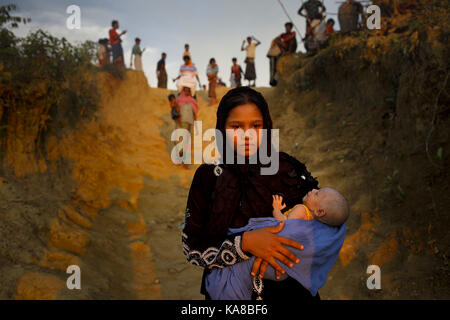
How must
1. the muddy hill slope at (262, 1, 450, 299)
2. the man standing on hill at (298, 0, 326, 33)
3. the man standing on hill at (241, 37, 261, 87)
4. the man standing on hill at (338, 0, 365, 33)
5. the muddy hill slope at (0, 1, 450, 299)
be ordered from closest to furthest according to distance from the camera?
the muddy hill slope at (262, 1, 450, 299)
the muddy hill slope at (0, 1, 450, 299)
the man standing on hill at (338, 0, 365, 33)
the man standing on hill at (298, 0, 326, 33)
the man standing on hill at (241, 37, 261, 87)

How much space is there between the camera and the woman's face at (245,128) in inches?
64.9

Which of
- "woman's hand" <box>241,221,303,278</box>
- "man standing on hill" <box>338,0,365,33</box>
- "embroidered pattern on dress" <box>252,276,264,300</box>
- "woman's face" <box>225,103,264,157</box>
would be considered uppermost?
"man standing on hill" <box>338,0,365,33</box>

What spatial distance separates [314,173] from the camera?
22.3 feet

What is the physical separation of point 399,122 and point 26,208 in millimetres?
6185

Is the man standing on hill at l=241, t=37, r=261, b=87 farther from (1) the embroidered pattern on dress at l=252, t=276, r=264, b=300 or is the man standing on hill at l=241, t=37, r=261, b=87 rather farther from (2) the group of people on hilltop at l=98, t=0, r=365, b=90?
(1) the embroidered pattern on dress at l=252, t=276, r=264, b=300

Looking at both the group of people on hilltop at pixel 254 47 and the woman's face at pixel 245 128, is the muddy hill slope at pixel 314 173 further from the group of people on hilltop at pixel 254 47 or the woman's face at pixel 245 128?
the woman's face at pixel 245 128

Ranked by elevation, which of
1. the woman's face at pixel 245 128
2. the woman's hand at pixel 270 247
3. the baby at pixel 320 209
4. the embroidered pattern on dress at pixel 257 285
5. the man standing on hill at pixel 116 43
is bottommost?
the embroidered pattern on dress at pixel 257 285

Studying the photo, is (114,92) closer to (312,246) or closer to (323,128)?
(323,128)

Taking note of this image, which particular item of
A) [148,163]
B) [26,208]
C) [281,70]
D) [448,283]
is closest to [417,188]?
[448,283]

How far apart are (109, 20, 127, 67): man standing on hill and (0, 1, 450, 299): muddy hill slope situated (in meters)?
5.49

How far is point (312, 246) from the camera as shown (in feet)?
4.85

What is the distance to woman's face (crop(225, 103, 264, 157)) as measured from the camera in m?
1.65

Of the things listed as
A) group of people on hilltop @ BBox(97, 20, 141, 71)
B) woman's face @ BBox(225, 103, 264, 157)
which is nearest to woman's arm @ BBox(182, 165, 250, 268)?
Result: woman's face @ BBox(225, 103, 264, 157)

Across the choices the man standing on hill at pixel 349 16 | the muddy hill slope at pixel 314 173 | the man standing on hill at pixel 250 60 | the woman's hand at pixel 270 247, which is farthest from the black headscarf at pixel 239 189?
the man standing on hill at pixel 250 60
